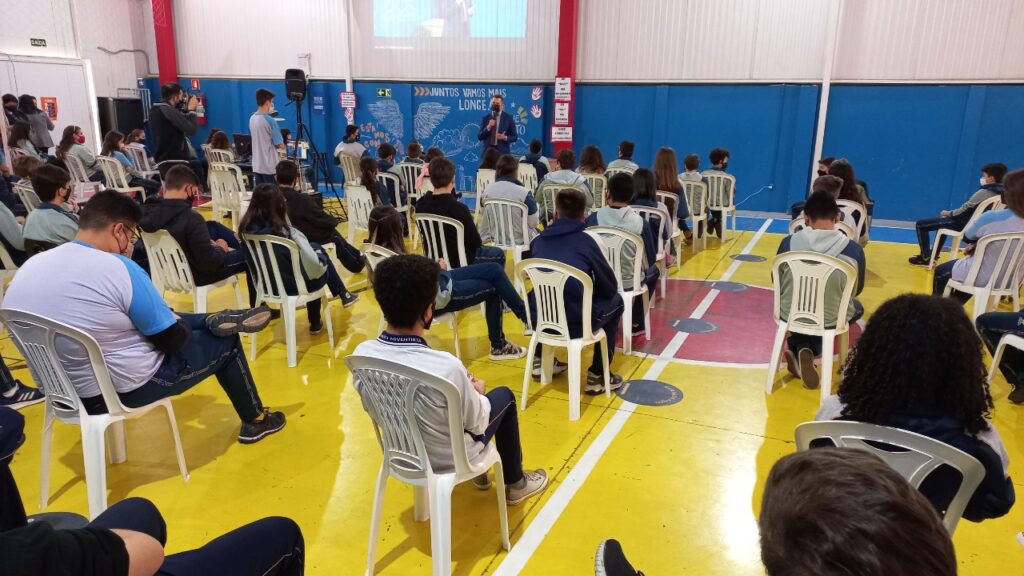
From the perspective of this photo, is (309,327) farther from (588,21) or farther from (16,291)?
(588,21)

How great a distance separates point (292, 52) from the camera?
1362 cm

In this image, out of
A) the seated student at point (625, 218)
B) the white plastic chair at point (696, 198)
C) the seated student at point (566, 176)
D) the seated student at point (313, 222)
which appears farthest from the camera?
the white plastic chair at point (696, 198)

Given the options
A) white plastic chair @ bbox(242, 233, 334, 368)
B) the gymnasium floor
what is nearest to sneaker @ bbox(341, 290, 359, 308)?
the gymnasium floor

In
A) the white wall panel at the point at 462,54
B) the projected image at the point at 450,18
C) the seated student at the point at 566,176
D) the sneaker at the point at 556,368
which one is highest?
the projected image at the point at 450,18

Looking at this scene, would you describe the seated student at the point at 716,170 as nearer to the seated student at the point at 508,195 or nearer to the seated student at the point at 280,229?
the seated student at the point at 508,195

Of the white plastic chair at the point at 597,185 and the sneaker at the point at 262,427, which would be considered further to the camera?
the white plastic chair at the point at 597,185

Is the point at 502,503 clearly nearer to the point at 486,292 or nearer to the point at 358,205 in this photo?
the point at 486,292

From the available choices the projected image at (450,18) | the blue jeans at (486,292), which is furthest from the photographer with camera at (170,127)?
the blue jeans at (486,292)

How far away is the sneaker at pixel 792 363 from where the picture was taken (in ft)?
14.3

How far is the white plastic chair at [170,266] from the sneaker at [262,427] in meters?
1.16

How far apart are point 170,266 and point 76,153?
19.1 ft

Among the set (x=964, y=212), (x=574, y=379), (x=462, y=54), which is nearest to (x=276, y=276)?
(x=574, y=379)

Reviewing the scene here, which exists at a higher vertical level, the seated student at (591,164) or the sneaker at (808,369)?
the seated student at (591,164)

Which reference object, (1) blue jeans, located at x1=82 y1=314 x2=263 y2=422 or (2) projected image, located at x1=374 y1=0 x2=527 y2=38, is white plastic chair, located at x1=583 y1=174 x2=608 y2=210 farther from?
(2) projected image, located at x1=374 y1=0 x2=527 y2=38
